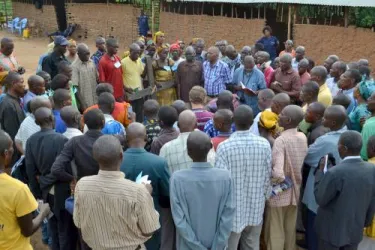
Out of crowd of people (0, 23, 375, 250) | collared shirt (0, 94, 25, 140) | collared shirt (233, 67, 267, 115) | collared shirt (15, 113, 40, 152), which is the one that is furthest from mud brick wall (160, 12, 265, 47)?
collared shirt (15, 113, 40, 152)

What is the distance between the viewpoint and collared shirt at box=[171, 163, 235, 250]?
3.59 meters

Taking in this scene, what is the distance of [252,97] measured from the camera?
7.64m

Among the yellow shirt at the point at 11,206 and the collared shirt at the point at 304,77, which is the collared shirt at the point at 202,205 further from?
the collared shirt at the point at 304,77

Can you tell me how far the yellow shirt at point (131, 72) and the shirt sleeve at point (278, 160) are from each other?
4553mm

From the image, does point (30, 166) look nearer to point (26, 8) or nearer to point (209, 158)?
point (209, 158)

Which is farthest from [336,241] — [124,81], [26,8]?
[26,8]

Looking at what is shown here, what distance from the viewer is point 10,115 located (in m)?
5.79

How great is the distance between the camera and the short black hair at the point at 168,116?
4680 mm

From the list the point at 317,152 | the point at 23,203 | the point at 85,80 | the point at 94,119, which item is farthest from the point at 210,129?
the point at 85,80

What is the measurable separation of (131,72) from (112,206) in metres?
5.53

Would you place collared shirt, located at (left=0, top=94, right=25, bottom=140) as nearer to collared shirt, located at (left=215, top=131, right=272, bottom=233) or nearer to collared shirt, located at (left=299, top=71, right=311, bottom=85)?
collared shirt, located at (left=215, top=131, right=272, bottom=233)

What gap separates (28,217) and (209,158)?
1710 mm

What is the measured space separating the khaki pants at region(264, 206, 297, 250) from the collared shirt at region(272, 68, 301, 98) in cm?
300

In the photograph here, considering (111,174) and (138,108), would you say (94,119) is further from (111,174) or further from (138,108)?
(138,108)
